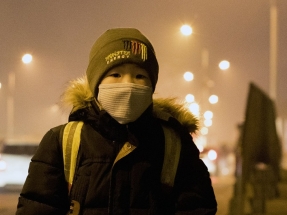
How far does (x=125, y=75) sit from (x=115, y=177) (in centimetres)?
41

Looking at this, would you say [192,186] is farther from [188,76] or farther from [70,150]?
[188,76]

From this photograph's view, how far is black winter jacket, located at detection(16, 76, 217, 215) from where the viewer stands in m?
1.94

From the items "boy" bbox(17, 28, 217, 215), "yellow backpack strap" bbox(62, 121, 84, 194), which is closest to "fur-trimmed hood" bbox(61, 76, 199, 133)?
"boy" bbox(17, 28, 217, 215)

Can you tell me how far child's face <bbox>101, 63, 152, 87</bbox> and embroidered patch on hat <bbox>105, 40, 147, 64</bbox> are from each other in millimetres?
39

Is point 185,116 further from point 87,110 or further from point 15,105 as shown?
point 15,105

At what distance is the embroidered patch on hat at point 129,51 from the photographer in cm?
207

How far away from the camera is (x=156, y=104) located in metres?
2.36

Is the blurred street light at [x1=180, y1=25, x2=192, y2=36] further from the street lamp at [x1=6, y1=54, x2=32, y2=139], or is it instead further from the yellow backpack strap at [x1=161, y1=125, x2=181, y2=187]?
the yellow backpack strap at [x1=161, y1=125, x2=181, y2=187]

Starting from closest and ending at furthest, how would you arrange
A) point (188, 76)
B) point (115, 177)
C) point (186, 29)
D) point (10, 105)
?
point (115, 177) < point (186, 29) < point (188, 76) < point (10, 105)

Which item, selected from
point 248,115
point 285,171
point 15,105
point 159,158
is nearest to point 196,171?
point 159,158

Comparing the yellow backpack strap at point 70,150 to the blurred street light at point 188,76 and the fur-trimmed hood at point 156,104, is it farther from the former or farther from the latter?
the blurred street light at point 188,76

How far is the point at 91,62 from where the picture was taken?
85.4 inches

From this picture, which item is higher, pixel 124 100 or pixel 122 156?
pixel 124 100

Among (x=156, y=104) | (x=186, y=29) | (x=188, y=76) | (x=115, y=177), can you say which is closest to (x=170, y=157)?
(x=115, y=177)
